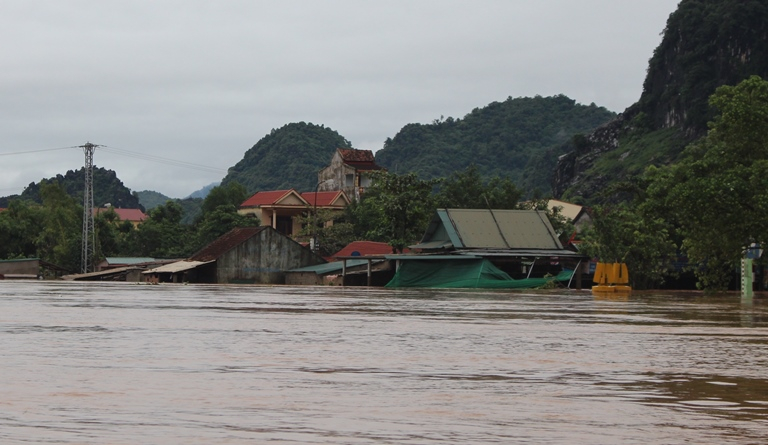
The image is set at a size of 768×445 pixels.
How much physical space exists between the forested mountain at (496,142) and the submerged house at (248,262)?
91.4 m

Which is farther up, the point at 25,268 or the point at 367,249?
the point at 367,249

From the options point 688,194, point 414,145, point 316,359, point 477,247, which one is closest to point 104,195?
point 414,145

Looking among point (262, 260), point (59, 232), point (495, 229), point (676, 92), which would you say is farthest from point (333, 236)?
point (676, 92)

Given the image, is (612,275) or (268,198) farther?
(268,198)

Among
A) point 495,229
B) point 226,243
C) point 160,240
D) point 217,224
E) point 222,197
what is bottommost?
point 226,243

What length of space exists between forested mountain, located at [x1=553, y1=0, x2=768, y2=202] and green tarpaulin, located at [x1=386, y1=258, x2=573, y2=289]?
51.7 metres

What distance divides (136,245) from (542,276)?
155ft

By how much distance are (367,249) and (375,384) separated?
55548 millimetres

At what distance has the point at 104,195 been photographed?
502ft

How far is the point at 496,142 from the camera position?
578 feet

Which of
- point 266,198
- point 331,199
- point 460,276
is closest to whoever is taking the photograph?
point 460,276

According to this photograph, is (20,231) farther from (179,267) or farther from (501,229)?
(501,229)

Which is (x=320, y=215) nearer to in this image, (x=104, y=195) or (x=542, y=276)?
(x=542, y=276)

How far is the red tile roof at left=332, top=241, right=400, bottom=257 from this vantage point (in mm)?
62281
